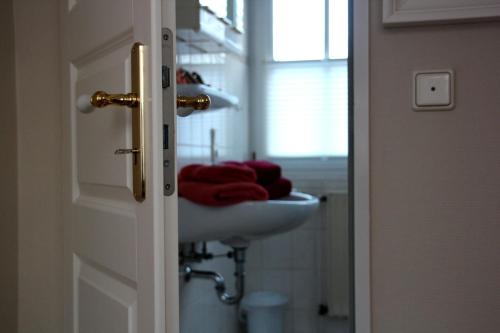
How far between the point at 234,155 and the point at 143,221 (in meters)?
1.53

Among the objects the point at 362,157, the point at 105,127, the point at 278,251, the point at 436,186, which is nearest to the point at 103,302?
the point at 105,127

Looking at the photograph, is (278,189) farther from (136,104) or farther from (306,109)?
(136,104)

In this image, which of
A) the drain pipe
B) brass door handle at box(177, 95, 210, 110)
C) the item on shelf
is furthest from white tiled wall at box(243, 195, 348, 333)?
brass door handle at box(177, 95, 210, 110)

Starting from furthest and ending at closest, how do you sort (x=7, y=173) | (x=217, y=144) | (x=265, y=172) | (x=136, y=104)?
1. (x=217, y=144)
2. (x=265, y=172)
3. (x=7, y=173)
4. (x=136, y=104)

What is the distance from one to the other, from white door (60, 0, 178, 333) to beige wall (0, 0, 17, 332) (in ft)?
0.55

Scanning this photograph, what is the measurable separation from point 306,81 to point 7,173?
1.51 metres

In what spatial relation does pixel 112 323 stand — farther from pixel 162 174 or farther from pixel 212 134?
pixel 212 134

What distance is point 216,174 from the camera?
1.54m

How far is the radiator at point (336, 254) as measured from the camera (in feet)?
7.75

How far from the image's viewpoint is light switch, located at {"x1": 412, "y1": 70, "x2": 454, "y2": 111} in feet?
3.31

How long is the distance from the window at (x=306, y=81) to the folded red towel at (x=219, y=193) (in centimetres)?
97

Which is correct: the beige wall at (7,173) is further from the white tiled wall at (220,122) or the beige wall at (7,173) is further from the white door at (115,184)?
the white tiled wall at (220,122)

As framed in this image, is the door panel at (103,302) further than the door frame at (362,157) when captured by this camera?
No

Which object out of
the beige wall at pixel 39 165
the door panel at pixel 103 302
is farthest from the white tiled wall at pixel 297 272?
the door panel at pixel 103 302
